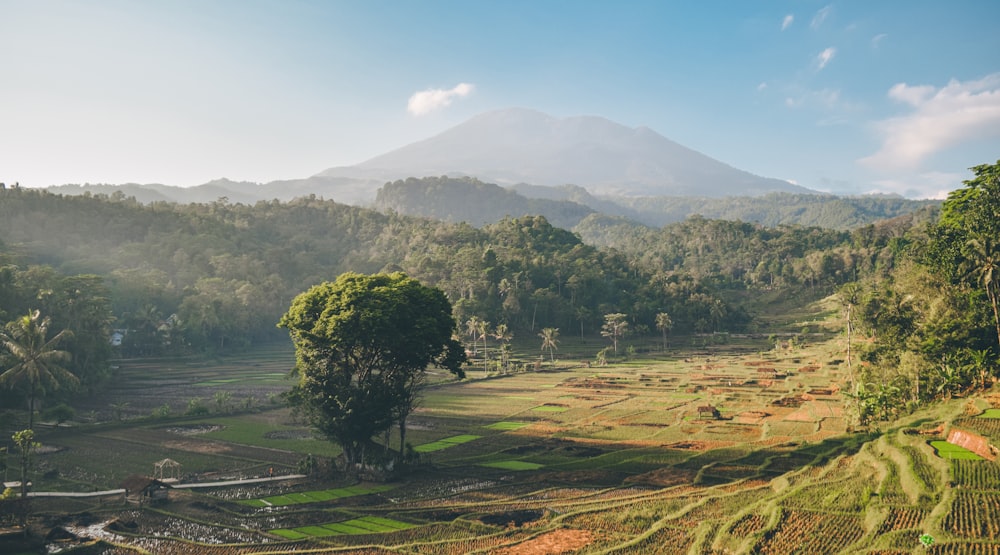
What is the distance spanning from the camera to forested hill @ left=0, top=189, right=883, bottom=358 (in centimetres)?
8519

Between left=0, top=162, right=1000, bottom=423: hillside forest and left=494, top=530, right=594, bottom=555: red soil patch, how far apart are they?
20.7 meters

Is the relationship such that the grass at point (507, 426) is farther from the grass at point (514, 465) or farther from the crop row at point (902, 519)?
the crop row at point (902, 519)

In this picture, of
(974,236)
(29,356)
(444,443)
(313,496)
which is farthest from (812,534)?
(29,356)

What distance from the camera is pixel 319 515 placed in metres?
20.9

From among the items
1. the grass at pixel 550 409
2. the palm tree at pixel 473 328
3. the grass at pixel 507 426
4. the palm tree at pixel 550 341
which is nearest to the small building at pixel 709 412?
the grass at pixel 550 409

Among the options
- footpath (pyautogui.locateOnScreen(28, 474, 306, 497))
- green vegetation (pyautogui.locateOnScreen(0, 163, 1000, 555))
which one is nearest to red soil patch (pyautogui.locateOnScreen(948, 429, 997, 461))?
green vegetation (pyautogui.locateOnScreen(0, 163, 1000, 555))

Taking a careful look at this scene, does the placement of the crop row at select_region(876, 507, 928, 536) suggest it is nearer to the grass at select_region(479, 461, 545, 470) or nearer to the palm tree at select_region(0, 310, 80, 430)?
the grass at select_region(479, 461, 545, 470)

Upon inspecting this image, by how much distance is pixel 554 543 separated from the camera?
1739cm

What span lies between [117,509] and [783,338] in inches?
3269

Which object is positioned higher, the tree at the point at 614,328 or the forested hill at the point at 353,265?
the forested hill at the point at 353,265

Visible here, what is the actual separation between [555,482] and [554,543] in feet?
22.2

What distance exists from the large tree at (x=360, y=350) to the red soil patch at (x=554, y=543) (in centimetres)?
1079

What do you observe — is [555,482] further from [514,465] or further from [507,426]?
[507,426]

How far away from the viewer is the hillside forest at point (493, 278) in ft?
109
